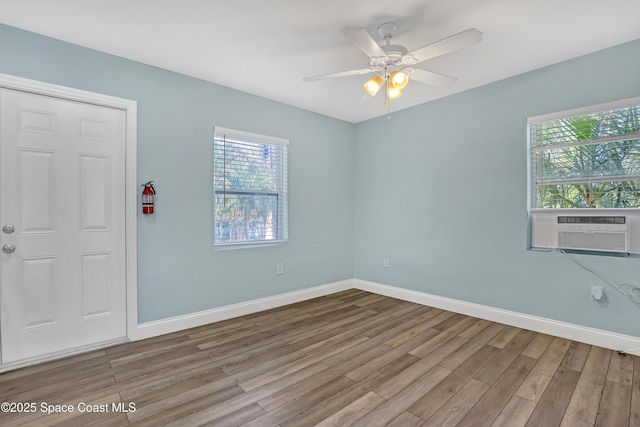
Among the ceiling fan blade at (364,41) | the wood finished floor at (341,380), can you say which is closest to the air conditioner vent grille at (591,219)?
the wood finished floor at (341,380)

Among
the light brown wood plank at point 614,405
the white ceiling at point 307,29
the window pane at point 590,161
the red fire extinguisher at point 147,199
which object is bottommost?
the light brown wood plank at point 614,405

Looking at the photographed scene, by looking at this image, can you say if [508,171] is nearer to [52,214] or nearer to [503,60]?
[503,60]

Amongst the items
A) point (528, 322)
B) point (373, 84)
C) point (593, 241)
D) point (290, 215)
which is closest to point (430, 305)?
point (528, 322)

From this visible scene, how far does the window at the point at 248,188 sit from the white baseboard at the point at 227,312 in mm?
734

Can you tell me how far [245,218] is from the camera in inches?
148

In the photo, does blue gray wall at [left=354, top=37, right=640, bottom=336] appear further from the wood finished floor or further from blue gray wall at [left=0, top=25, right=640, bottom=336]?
the wood finished floor

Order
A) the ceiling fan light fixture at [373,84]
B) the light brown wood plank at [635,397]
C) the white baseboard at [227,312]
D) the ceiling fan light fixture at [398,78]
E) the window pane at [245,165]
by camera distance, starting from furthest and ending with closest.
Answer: the window pane at [245,165] → the white baseboard at [227,312] → the ceiling fan light fixture at [373,84] → the ceiling fan light fixture at [398,78] → the light brown wood plank at [635,397]

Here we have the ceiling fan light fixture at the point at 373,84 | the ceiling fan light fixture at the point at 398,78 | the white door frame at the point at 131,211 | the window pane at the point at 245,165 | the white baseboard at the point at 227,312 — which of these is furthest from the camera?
the window pane at the point at 245,165

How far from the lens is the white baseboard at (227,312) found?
3.00 metres

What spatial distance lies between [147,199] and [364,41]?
237cm

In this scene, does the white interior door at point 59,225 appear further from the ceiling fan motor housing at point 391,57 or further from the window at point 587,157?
the window at point 587,157

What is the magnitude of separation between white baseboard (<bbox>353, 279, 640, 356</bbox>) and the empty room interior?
2 cm

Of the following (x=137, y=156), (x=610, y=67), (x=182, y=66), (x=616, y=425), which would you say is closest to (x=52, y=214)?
(x=137, y=156)

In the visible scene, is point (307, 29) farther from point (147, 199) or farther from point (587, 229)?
point (587, 229)
